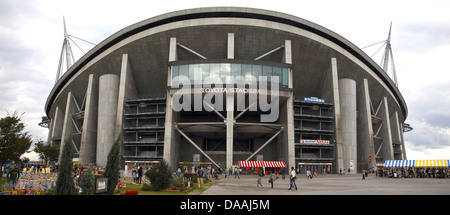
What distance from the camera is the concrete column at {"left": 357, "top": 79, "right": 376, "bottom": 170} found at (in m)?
60.4

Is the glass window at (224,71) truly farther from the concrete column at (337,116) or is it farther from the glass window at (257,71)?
the concrete column at (337,116)

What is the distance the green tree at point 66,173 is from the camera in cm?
1321

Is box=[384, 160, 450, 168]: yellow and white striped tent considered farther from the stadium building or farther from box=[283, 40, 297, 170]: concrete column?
box=[283, 40, 297, 170]: concrete column

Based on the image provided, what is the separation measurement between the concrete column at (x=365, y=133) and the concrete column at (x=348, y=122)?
14.4 feet

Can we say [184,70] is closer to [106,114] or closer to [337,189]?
[106,114]

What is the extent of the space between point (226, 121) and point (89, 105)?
28.3m

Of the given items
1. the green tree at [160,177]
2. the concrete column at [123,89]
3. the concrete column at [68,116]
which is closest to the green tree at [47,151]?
the concrete column at [68,116]

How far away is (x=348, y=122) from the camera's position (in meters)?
57.8

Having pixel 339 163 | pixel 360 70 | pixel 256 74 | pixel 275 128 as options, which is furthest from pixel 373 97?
pixel 256 74

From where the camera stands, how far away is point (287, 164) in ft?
171

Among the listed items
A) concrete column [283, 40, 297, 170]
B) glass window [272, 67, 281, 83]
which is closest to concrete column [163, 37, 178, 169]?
glass window [272, 67, 281, 83]

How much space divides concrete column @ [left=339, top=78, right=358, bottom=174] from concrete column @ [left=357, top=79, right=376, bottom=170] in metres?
4.40
